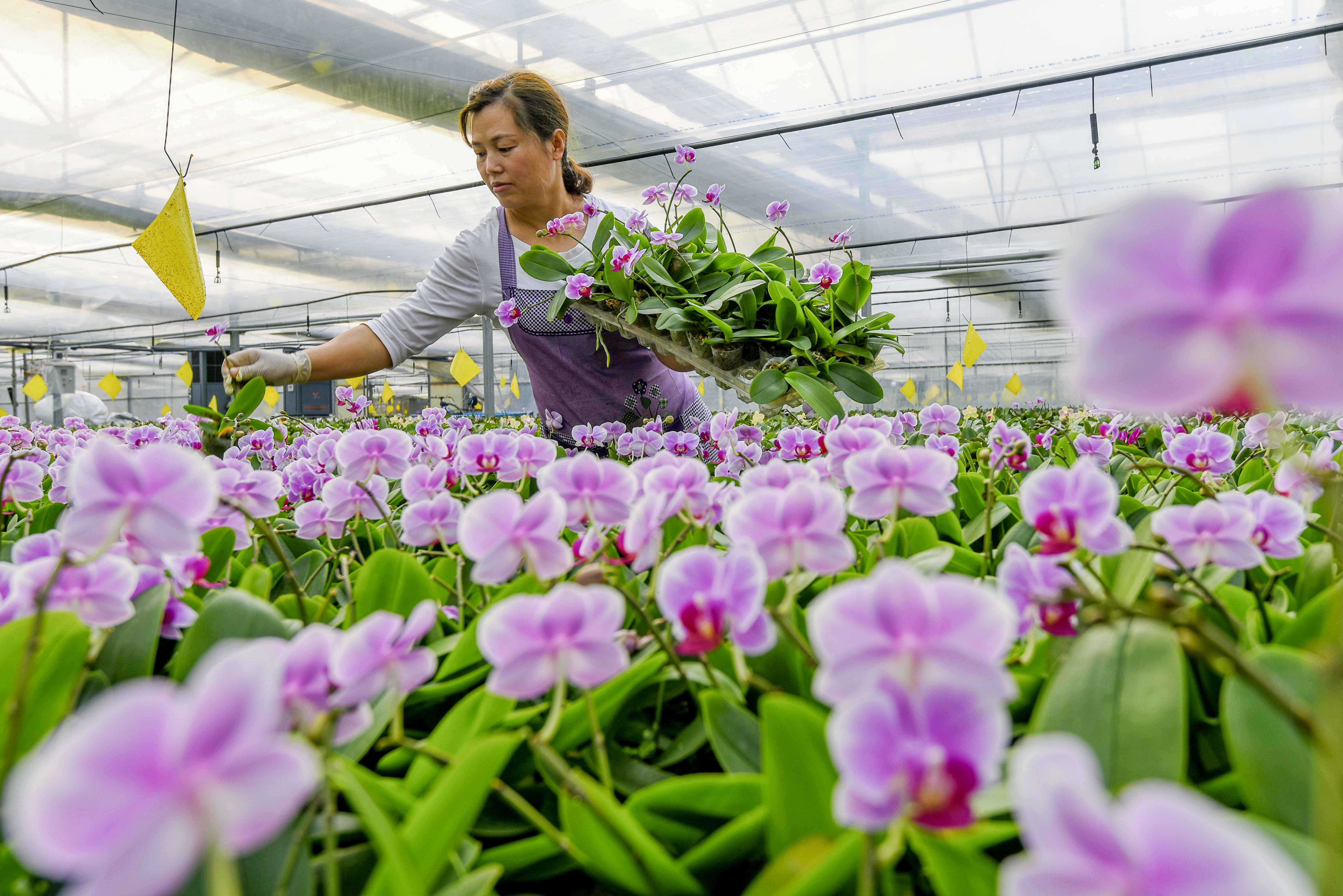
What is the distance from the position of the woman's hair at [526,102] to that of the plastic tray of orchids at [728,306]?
32 centimetres

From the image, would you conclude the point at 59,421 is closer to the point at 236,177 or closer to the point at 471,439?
the point at 236,177

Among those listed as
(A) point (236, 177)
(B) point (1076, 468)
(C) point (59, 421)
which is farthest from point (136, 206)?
(B) point (1076, 468)

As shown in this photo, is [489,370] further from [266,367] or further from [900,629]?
[900,629]

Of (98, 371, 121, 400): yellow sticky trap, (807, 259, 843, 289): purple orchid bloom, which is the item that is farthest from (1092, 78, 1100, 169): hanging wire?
(98, 371, 121, 400): yellow sticky trap

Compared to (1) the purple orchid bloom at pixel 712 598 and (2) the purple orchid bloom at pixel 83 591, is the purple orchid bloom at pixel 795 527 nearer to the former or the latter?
(1) the purple orchid bloom at pixel 712 598

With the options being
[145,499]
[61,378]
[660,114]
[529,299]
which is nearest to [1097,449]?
[145,499]

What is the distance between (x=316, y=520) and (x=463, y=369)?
4.10 metres

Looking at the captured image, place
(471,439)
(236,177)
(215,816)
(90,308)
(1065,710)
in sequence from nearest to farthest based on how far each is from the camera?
(215,816), (1065,710), (471,439), (236,177), (90,308)

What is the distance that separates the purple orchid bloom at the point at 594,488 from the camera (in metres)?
0.51

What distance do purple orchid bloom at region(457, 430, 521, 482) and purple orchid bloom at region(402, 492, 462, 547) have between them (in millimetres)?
146

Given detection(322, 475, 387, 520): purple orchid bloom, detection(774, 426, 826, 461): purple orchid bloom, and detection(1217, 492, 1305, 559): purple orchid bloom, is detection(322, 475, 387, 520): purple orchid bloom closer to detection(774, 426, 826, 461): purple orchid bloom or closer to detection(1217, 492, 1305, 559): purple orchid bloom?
detection(774, 426, 826, 461): purple orchid bloom

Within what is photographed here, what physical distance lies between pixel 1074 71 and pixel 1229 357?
662cm

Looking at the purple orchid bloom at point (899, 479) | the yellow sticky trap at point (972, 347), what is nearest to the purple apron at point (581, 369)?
the purple orchid bloom at point (899, 479)

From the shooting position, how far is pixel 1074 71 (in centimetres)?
558
